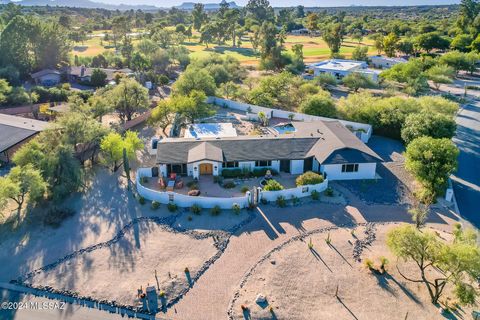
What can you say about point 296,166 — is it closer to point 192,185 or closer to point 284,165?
point 284,165

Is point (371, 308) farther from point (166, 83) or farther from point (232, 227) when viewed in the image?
point (166, 83)

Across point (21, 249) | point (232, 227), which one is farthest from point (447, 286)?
point (21, 249)

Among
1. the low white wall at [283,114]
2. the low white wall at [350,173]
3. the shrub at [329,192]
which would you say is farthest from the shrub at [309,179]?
the low white wall at [283,114]

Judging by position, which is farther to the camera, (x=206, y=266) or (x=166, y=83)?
(x=166, y=83)

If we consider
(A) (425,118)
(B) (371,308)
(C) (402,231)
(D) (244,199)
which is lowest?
(B) (371,308)

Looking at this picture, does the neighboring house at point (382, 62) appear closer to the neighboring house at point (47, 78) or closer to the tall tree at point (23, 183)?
the neighboring house at point (47, 78)

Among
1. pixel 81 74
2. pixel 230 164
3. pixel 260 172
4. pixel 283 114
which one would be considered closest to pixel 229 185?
pixel 230 164
